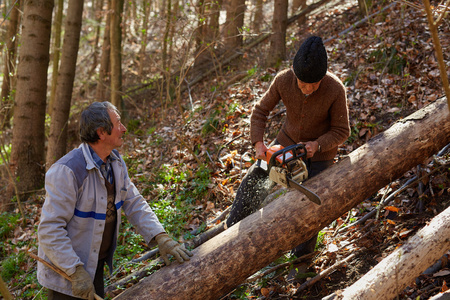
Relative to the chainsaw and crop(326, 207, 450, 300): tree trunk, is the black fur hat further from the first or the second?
crop(326, 207, 450, 300): tree trunk

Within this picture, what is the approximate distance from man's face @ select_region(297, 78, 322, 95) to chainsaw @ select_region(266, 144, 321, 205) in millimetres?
593

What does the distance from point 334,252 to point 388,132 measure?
1398mm

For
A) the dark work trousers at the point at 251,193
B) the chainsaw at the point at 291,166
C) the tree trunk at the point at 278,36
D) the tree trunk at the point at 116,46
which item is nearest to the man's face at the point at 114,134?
the chainsaw at the point at 291,166

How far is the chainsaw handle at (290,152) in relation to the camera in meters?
3.37

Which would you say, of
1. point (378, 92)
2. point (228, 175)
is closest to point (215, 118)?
point (228, 175)

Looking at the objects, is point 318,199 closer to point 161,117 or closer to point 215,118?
point 215,118

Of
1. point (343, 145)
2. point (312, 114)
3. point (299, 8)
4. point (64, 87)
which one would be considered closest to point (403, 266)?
point (312, 114)

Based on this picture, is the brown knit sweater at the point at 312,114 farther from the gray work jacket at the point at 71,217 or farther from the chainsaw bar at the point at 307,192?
the gray work jacket at the point at 71,217

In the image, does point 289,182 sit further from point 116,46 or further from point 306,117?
point 116,46

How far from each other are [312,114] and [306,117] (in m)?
0.07

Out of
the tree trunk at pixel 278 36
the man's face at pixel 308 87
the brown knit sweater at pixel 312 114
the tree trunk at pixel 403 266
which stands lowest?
the tree trunk at pixel 403 266

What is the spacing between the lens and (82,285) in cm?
274

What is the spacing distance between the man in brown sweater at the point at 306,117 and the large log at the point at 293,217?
269 mm

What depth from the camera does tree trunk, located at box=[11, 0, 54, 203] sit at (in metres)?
7.02
